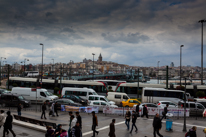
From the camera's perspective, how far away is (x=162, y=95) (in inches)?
1106

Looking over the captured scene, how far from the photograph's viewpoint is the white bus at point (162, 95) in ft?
90.9

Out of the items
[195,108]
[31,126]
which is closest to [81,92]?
[195,108]

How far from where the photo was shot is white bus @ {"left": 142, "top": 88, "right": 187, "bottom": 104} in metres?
27.7

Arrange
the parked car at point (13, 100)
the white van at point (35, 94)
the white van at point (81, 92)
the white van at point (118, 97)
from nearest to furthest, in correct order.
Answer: the parked car at point (13, 100), the white van at point (35, 94), the white van at point (118, 97), the white van at point (81, 92)

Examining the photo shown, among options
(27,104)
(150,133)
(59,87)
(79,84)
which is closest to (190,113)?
(150,133)

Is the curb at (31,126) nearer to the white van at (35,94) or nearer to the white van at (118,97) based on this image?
the white van at (35,94)

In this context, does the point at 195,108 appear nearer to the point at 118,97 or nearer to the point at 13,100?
the point at 118,97

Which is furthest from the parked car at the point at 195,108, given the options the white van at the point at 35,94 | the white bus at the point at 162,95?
the white van at the point at 35,94

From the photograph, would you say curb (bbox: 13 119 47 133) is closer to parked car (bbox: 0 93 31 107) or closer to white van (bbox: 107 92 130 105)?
parked car (bbox: 0 93 31 107)

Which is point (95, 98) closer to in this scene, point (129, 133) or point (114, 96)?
point (114, 96)

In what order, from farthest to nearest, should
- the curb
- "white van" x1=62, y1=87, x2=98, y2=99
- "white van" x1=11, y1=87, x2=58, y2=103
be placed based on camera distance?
"white van" x1=62, y1=87, x2=98, y2=99 < "white van" x1=11, y1=87, x2=58, y2=103 < the curb

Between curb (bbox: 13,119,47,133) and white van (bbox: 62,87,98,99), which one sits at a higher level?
white van (bbox: 62,87,98,99)

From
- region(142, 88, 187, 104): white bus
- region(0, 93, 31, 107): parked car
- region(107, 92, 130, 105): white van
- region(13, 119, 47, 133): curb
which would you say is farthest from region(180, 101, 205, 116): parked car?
region(0, 93, 31, 107): parked car

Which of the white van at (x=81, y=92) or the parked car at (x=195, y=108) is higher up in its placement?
the white van at (x=81, y=92)
